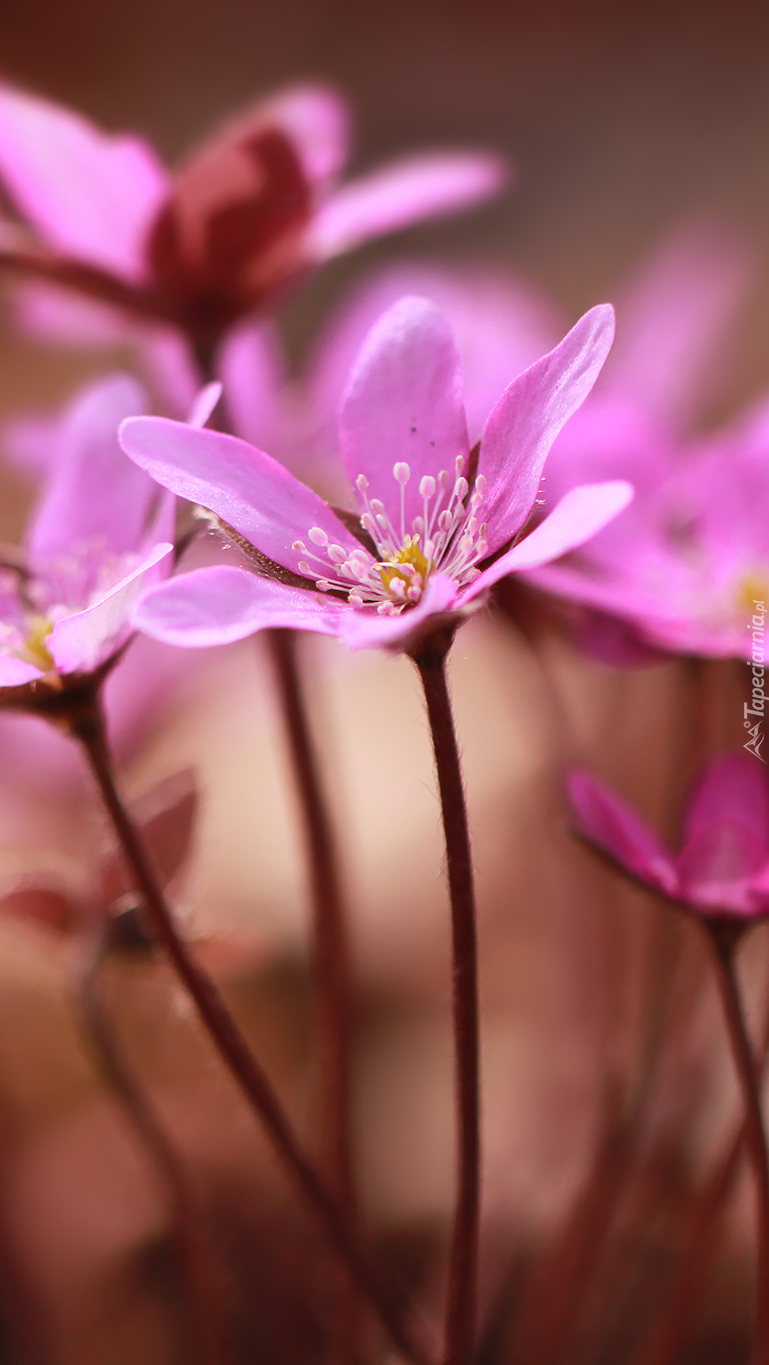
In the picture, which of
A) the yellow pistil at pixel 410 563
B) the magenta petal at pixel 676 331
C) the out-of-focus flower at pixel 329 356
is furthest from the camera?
the magenta petal at pixel 676 331

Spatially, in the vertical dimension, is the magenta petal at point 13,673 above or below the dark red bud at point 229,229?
below

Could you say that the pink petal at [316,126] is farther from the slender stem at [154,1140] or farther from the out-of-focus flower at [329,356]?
the slender stem at [154,1140]

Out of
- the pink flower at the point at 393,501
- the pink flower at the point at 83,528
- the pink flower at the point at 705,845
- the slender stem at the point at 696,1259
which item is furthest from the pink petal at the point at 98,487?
the slender stem at the point at 696,1259

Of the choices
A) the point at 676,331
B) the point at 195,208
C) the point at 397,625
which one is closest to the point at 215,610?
the point at 397,625

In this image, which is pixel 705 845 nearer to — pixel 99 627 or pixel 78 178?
pixel 99 627

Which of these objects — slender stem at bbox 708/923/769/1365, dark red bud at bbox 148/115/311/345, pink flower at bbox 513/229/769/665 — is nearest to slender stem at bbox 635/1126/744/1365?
slender stem at bbox 708/923/769/1365

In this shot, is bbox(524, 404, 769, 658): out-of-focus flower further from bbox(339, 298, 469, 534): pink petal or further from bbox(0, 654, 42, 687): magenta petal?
bbox(0, 654, 42, 687): magenta petal
